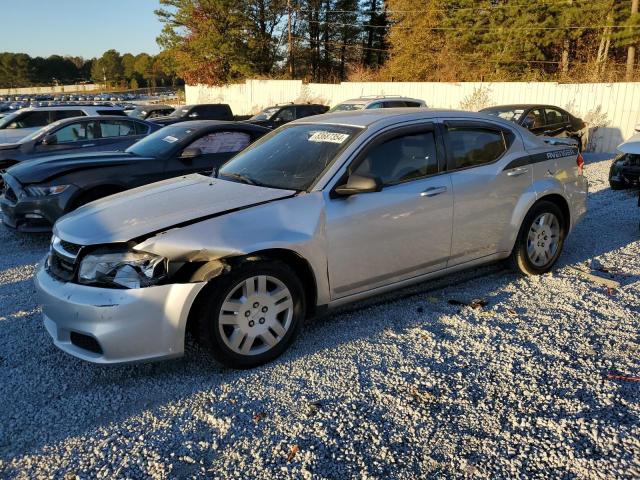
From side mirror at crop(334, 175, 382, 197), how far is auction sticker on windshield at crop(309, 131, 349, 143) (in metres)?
0.48

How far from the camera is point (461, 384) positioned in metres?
3.21

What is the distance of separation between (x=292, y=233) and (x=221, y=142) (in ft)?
14.1

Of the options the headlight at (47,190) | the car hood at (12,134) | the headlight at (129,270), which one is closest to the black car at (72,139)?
the car hood at (12,134)

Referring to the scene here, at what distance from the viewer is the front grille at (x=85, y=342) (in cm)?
313

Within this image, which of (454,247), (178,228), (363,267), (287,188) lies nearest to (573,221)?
(454,247)

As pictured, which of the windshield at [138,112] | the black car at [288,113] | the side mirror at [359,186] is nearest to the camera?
the side mirror at [359,186]

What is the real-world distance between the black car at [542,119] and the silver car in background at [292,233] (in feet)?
28.9

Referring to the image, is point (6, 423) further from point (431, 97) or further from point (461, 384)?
point (431, 97)

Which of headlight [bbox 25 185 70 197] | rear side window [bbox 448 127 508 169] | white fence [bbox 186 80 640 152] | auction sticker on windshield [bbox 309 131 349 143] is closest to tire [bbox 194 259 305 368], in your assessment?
auction sticker on windshield [bbox 309 131 349 143]

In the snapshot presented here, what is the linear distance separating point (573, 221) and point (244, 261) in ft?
12.3

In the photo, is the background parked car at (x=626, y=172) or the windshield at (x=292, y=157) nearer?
the windshield at (x=292, y=157)

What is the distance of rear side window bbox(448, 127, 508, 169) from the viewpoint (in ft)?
14.4

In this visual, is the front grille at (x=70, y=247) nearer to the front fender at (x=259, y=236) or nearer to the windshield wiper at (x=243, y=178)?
the front fender at (x=259, y=236)

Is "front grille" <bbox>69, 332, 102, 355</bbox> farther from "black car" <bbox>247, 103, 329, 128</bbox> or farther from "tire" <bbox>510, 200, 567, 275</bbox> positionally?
"black car" <bbox>247, 103, 329, 128</bbox>
